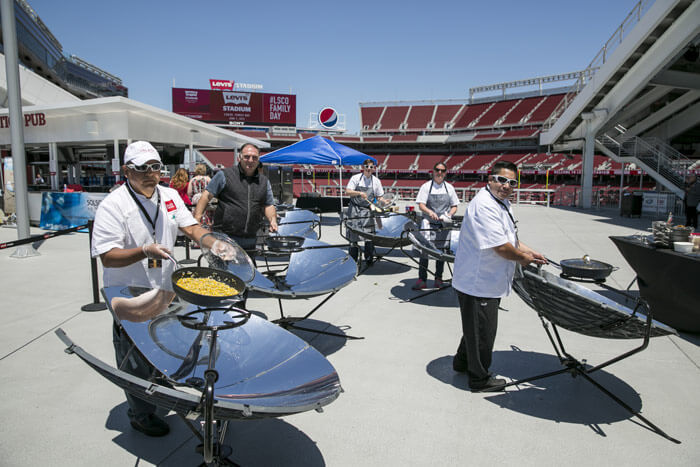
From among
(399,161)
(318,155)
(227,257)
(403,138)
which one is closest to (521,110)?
(403,138)

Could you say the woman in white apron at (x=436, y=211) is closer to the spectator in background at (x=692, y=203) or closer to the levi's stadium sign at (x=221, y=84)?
the spectator in background at (x=692, y=203)

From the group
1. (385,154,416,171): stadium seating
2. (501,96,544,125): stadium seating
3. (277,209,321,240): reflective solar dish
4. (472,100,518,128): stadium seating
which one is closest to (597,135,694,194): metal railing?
(277,209,321,240): reflective solar dish

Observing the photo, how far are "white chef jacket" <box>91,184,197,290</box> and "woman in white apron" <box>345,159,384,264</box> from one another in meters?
4.89

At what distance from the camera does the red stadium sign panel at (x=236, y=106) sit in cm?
4781

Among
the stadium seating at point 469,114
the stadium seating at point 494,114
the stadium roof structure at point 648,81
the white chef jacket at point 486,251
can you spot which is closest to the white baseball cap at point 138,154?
the white chef jacket at point 486,251

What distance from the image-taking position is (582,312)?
10.3 feet

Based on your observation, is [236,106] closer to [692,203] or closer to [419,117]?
[419,117]

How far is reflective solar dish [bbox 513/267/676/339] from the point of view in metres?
2.95

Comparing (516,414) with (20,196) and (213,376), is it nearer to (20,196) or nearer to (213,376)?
(213,376)

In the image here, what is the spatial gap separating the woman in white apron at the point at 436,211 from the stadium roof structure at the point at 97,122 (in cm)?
916

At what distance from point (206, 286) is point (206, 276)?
0.10 m

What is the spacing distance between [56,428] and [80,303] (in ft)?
10.7

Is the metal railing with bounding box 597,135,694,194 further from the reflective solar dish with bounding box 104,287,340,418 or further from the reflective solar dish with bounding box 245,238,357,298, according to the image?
the reflective solar dish with bounding box 104,287,340,418

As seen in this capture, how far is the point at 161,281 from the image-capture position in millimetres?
2893
